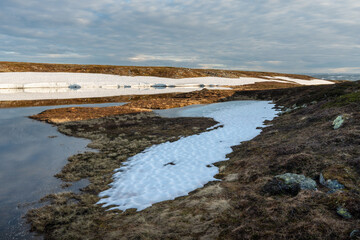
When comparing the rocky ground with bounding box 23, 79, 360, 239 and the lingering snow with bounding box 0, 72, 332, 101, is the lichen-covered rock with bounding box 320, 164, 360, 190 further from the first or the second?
the lingering snow with bounding box 0, 72, 332, 101

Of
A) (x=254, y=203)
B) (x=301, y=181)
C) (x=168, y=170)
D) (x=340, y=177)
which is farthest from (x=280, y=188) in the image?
(x=168, y=170)

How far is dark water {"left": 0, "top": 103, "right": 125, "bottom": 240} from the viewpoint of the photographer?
838 cm

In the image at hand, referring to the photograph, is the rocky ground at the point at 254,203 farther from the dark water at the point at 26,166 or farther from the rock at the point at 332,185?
the dark water at the point at 26,166

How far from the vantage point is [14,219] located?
8.18 metres

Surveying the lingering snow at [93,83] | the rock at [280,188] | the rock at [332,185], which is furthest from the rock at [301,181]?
the lingering snow at [93,83]

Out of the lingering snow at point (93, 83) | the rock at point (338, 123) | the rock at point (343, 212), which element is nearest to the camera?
the rock at point (343, 212)

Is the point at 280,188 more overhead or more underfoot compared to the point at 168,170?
more overhead

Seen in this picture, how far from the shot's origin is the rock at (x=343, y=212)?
520 centimetres

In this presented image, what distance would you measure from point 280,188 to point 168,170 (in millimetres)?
6184

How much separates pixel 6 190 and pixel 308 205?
12.6 m

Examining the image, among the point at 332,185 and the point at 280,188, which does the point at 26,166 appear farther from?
the point at 332,185

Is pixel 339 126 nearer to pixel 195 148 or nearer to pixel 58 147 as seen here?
pixel 195 148

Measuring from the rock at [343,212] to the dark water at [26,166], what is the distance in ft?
29.4

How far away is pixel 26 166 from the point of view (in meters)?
13.6
